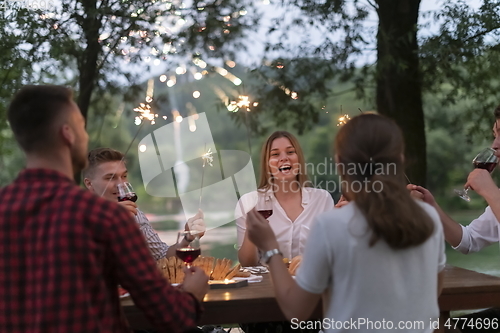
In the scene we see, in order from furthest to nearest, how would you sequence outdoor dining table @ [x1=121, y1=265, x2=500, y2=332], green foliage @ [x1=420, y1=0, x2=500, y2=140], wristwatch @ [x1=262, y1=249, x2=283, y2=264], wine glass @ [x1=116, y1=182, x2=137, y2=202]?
1. green foliage @ [x1=420, y1=0, x2=500, y2=140]
2. wine glass @ [x1=116, y1=182, x2=137, y2=202]
3. outdoor dining table @ [x1=121, y1=265, x2=500, y2=332]
4. wristwatch @ [x1=262, y1=249, x2=283, y2=264]

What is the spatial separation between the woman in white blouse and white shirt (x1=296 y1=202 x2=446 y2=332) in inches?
66.2

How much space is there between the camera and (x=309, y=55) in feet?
17.0

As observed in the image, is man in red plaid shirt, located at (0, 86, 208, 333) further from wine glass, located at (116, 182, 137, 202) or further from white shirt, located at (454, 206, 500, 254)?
white shirt, located at (454, 206, 500, 254)

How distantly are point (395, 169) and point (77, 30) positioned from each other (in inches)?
157

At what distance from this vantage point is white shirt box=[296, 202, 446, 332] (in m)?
1.56

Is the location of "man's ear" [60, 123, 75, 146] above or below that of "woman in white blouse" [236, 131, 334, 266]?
above

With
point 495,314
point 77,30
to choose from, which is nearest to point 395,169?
point 495,314

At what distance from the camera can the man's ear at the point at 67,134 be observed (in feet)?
5.03

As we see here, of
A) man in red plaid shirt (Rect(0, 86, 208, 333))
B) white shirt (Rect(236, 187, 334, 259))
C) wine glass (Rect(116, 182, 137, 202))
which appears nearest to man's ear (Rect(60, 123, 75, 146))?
man in red plaid shirt (Rect(0, 86, 208, 333))

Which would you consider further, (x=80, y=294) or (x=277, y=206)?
(x=277, y=206)

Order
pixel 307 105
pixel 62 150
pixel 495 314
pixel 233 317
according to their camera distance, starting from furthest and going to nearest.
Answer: pixel 307 105
pixel 495 314
pixel 233 317
pixel 62 150

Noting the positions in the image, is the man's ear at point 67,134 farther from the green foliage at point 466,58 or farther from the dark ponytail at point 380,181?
the green foliage at point 466,58

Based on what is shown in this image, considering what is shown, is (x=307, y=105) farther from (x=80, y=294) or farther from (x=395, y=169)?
(x=80, y=294)

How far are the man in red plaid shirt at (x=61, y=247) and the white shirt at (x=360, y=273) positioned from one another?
1.34 ft
